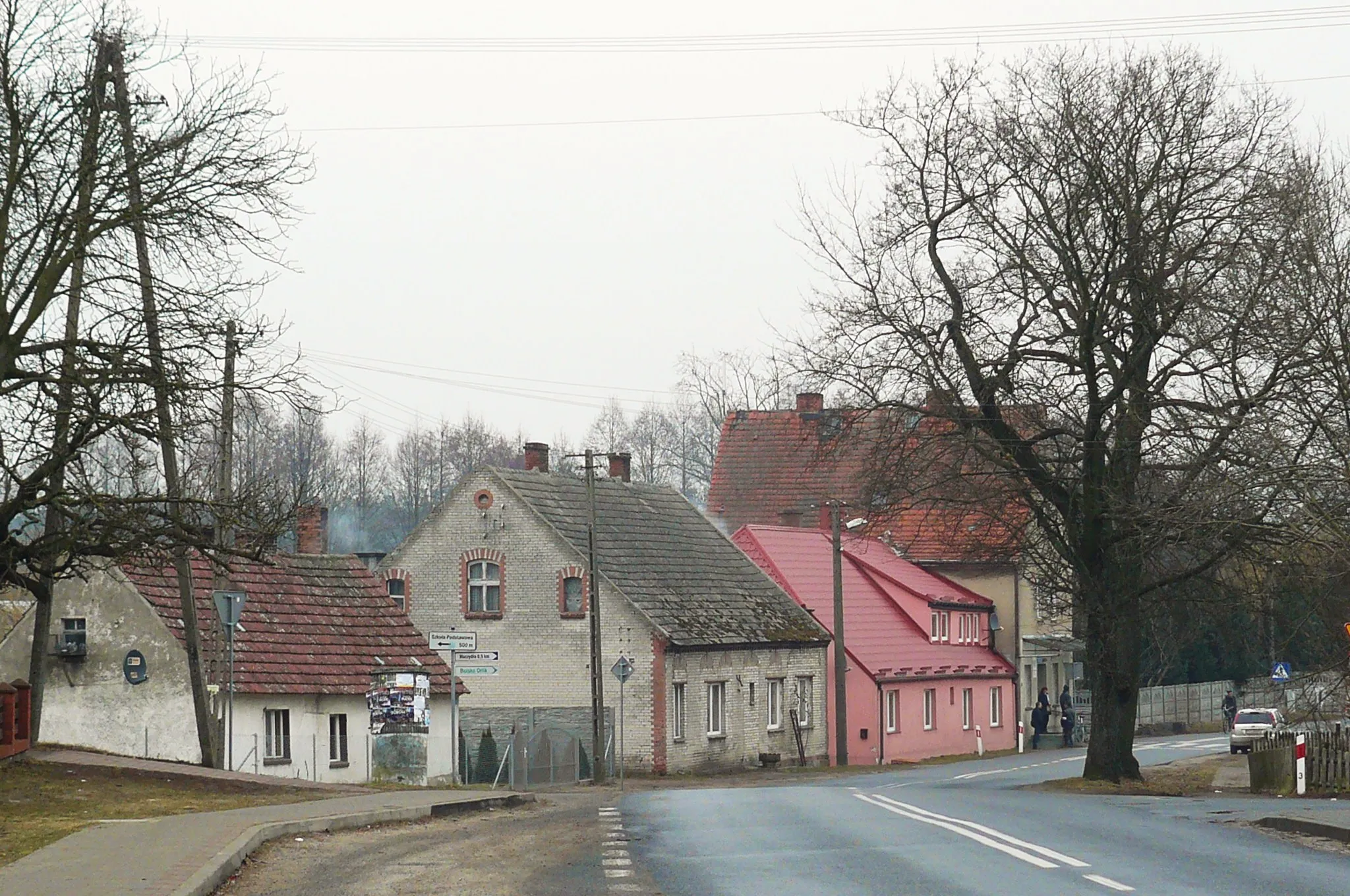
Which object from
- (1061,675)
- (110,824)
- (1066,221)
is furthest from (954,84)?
(1061,675)

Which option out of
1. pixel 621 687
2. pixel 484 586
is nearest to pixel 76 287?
pixel 621 687

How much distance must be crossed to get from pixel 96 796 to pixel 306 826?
15.7 feet

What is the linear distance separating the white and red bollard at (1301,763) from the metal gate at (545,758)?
19860 millimetres

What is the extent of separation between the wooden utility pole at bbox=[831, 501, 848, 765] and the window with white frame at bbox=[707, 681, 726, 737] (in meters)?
3.37

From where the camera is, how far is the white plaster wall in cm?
3538

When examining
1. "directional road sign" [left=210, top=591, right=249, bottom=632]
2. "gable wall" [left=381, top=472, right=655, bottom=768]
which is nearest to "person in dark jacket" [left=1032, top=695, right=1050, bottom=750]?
"gable wall" [left=381, top=472, right=655, bottom=768]

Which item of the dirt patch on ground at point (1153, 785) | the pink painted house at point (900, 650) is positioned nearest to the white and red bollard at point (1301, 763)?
the dirt patch on ground at point (1153, 785)

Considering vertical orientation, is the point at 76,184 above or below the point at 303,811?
above

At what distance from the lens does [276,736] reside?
121 ft

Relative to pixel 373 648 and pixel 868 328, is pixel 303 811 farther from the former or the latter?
pixel 373 648

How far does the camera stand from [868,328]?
3069cm

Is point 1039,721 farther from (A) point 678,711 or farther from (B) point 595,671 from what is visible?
(B) point 595,671

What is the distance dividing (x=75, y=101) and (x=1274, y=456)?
1641 cm

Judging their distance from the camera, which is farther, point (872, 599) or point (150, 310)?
point (872, 599)
